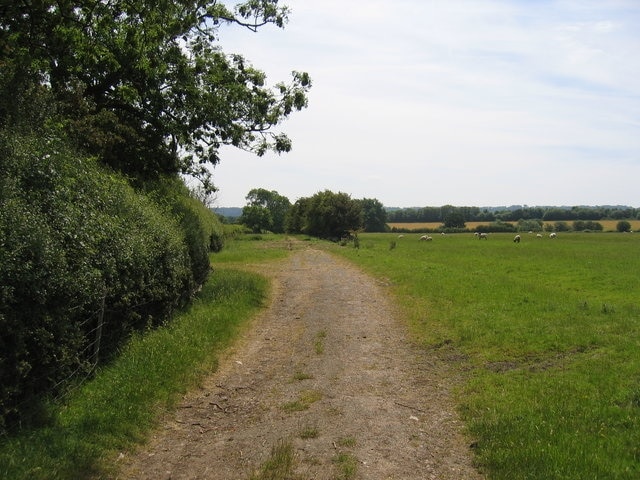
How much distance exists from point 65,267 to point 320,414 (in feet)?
12.2

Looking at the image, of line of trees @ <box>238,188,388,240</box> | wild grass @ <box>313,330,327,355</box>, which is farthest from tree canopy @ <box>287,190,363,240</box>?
wild grass @ <box>313,330,327,355</box>

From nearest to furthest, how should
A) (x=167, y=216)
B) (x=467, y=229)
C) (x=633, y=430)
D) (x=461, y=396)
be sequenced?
(x=633, y=430) → (x=461, y=396) → (x=167, y=216) → (x=467, y=229)

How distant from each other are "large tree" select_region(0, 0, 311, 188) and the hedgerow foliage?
1.80 metres

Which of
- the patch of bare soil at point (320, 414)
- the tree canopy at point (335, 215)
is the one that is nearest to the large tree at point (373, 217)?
the tree canopy at point (335, 215)

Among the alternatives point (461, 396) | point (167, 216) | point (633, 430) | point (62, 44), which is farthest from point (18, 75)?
point (633, 430)

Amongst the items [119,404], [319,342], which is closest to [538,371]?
[319,342]

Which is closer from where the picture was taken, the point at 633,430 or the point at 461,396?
the point at 633,430

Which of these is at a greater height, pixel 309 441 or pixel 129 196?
pixel 129 196

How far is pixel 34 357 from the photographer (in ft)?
18.2

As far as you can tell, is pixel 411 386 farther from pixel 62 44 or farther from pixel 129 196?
pixel 62 44

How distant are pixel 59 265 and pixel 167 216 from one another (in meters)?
6.95

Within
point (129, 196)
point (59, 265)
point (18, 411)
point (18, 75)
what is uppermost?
point (18, 75)

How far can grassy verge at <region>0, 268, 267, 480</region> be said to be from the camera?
488 cm

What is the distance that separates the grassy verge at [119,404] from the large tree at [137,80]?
4585 mm
